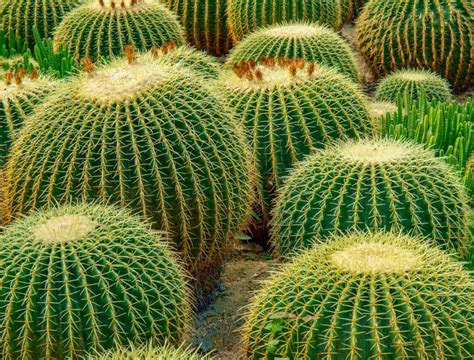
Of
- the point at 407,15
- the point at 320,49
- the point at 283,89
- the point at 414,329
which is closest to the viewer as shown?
the point at 414,329

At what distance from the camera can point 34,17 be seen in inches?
324

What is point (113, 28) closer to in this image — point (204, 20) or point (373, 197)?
point (204, 20)

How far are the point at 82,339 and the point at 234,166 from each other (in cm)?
136

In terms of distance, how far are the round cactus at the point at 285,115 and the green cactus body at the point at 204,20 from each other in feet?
11.7

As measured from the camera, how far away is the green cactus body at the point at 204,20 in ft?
28.4

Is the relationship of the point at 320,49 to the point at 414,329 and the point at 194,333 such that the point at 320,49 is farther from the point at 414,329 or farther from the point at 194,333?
the point at 414,329

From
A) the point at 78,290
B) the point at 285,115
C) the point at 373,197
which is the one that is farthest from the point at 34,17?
the point at 78,290

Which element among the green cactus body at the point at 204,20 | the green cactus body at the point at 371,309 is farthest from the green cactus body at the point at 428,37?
the green cactus body at the point at 371,309

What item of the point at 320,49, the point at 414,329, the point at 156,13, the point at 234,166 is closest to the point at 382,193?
the point at 234,166

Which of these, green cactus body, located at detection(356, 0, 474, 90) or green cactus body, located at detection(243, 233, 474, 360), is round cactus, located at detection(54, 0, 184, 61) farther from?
green cactus body, located at detection(243, 233, 474, 360)

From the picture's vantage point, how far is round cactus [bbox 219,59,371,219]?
5.04 meters

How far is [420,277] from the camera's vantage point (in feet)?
11.0

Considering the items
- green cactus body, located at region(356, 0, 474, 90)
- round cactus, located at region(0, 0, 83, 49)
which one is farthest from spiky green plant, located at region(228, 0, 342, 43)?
round cactus, located at region(0, 0, 83, 49)

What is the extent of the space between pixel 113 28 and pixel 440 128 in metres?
2.54
